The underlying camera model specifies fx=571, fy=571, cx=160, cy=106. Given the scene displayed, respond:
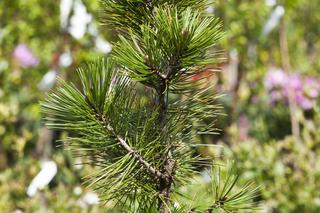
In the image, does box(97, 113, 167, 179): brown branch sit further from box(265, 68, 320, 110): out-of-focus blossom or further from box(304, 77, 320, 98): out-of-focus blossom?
box(304, 77, 320, 98): out-of-focus blossom

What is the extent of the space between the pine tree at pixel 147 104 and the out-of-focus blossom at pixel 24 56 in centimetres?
437

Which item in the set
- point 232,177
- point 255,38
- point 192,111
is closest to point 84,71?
point 192,111

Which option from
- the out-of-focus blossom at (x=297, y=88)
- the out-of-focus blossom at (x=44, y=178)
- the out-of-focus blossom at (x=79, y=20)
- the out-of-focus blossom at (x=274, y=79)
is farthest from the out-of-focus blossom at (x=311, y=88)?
the out-of-focus blossom at (x=44, y=178)

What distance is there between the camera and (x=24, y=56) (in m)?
6.09

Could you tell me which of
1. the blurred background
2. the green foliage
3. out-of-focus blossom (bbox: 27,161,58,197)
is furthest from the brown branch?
out-of-focus blossom (bbox: 27,161,58,197)

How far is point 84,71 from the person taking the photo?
1339 mm

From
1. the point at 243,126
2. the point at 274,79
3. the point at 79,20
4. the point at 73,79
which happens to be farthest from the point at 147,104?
the point at 274,79

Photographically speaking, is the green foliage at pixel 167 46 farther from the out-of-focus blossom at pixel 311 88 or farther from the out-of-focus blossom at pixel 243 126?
the out-of-focus blossom at pixel 311 88

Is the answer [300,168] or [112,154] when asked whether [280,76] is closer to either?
[300,168]

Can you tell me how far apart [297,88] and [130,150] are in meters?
4.60

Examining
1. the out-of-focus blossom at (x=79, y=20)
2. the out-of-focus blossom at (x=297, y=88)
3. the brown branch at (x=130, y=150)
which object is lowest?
the brown branch at (x=130, y=150)

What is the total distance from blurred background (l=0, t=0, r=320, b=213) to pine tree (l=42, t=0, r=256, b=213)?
1.14m

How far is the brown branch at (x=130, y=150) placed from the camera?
1396mm

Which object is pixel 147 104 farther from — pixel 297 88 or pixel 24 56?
pixel 24 56
